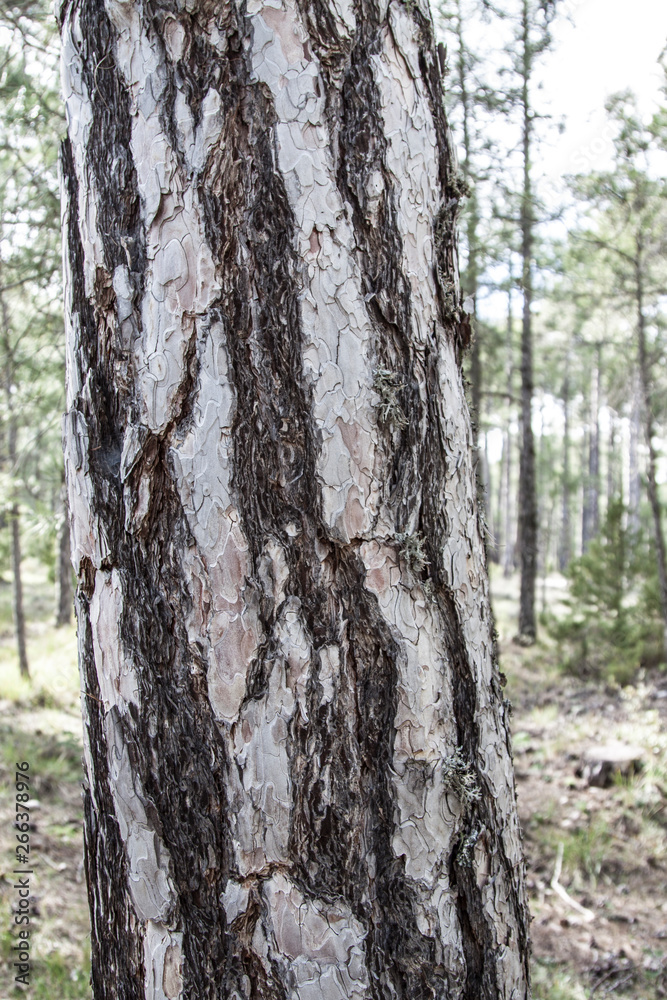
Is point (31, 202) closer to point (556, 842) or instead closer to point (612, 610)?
point (556, 842)

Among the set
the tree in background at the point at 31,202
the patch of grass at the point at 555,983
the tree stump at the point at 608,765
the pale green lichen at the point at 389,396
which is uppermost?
the tree in background at the point at 31,202

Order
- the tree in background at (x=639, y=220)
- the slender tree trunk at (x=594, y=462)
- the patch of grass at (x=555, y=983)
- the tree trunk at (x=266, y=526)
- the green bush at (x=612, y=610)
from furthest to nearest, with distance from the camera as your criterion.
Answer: the slender tree trunk at (x=594, y=462)
the green bush at (x=612, y=610)
the tree in background at (x=639, y=220)
the patch of grass at (x=555, y=983)
the tree trunk at (x=266, y=526)

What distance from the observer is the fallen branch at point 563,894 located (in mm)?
3236

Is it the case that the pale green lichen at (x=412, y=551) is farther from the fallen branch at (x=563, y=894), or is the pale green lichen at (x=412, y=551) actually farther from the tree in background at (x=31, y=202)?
the tree in background at (x=31, y=202)

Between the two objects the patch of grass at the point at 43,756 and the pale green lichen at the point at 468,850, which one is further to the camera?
the patch of grass at the point at 43,756

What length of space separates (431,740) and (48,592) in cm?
1725

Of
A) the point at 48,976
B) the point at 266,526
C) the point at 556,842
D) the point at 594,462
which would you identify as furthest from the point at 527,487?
the point at 594,462

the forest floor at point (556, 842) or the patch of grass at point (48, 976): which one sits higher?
the patch of grass at point (48, 976)

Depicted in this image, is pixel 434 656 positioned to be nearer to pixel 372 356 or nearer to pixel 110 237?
pixel 372 356

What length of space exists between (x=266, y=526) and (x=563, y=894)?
3.55m

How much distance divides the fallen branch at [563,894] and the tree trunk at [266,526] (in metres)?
2.91

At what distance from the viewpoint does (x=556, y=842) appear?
398 centimetres

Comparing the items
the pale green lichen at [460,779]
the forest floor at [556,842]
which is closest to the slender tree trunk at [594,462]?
the forest floor at [556,842]

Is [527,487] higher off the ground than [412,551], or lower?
higher
